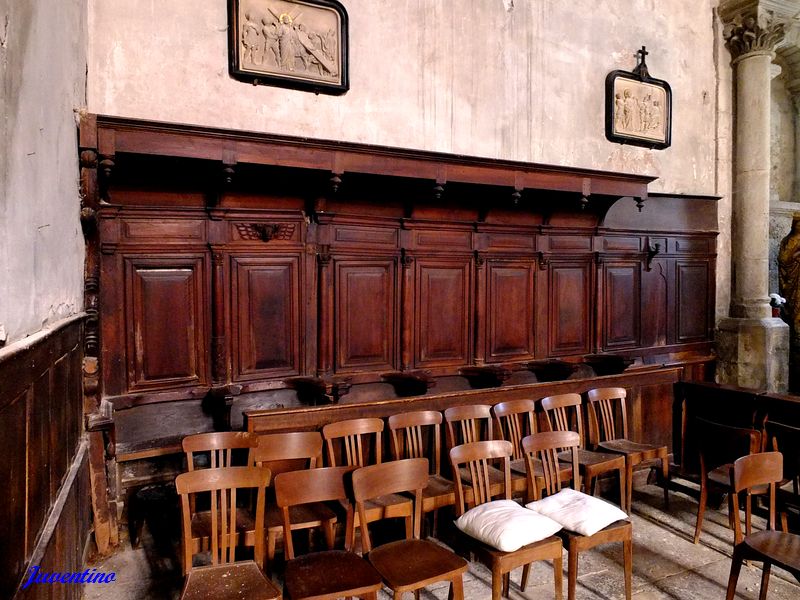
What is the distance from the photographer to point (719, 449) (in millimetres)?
Result: 3594

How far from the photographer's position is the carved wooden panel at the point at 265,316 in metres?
4.48

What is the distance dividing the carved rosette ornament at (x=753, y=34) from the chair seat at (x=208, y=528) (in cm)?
767

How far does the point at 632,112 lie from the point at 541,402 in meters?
4.03

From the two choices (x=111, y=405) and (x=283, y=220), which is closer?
(x=111, y=405)

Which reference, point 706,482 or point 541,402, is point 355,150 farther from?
point 706,482

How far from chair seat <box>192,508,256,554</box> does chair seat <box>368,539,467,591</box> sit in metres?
0.69

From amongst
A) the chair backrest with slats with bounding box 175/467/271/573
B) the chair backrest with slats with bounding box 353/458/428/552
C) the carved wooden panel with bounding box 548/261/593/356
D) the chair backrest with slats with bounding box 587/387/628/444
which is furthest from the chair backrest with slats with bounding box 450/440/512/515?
the carved wooden panel with bounding box 548/261/593/356

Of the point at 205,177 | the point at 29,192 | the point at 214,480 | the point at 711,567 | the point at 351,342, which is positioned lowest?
the point at 711,567

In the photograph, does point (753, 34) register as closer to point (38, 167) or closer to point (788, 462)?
point (788, 462)

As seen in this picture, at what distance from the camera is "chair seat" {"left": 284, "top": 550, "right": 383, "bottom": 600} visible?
2332 mm

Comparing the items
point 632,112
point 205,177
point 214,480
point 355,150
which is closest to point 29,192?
point 214,480

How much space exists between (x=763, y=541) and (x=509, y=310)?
3.21 metres

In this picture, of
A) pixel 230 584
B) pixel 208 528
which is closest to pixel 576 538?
pixel 230 584

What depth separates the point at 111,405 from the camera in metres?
3.86
